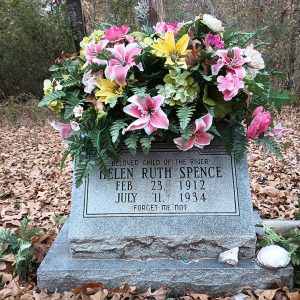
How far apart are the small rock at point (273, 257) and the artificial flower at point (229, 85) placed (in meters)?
1.05

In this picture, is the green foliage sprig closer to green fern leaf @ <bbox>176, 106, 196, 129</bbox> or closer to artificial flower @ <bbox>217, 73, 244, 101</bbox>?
green fern leaf @ <bbox>176, 106, 196, 129</bbox>

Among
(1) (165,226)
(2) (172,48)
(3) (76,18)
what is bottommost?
(1) (165,226)

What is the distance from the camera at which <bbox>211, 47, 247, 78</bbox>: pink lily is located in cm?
248

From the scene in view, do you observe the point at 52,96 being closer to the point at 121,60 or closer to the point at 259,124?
the point at 121,60

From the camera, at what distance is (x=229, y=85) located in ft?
7.97

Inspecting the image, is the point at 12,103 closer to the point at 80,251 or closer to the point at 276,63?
the point at 276,63

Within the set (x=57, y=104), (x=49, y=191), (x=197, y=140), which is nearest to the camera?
(x=197, y=140)

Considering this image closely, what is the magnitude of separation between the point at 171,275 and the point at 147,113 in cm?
107

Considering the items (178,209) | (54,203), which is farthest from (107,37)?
(54,203)

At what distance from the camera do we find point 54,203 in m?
5.03

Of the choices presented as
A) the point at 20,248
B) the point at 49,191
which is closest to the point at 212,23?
the point at 20,248

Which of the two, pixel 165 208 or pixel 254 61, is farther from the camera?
pixel 165 208

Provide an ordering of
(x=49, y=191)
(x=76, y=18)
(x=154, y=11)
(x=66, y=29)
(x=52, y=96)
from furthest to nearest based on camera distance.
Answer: (x=66, y=29) → (x=76, y=18) → (x=154, y=11) → (x=49, y=191) → (x=52, y=96)

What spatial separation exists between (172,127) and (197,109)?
0.22 m
